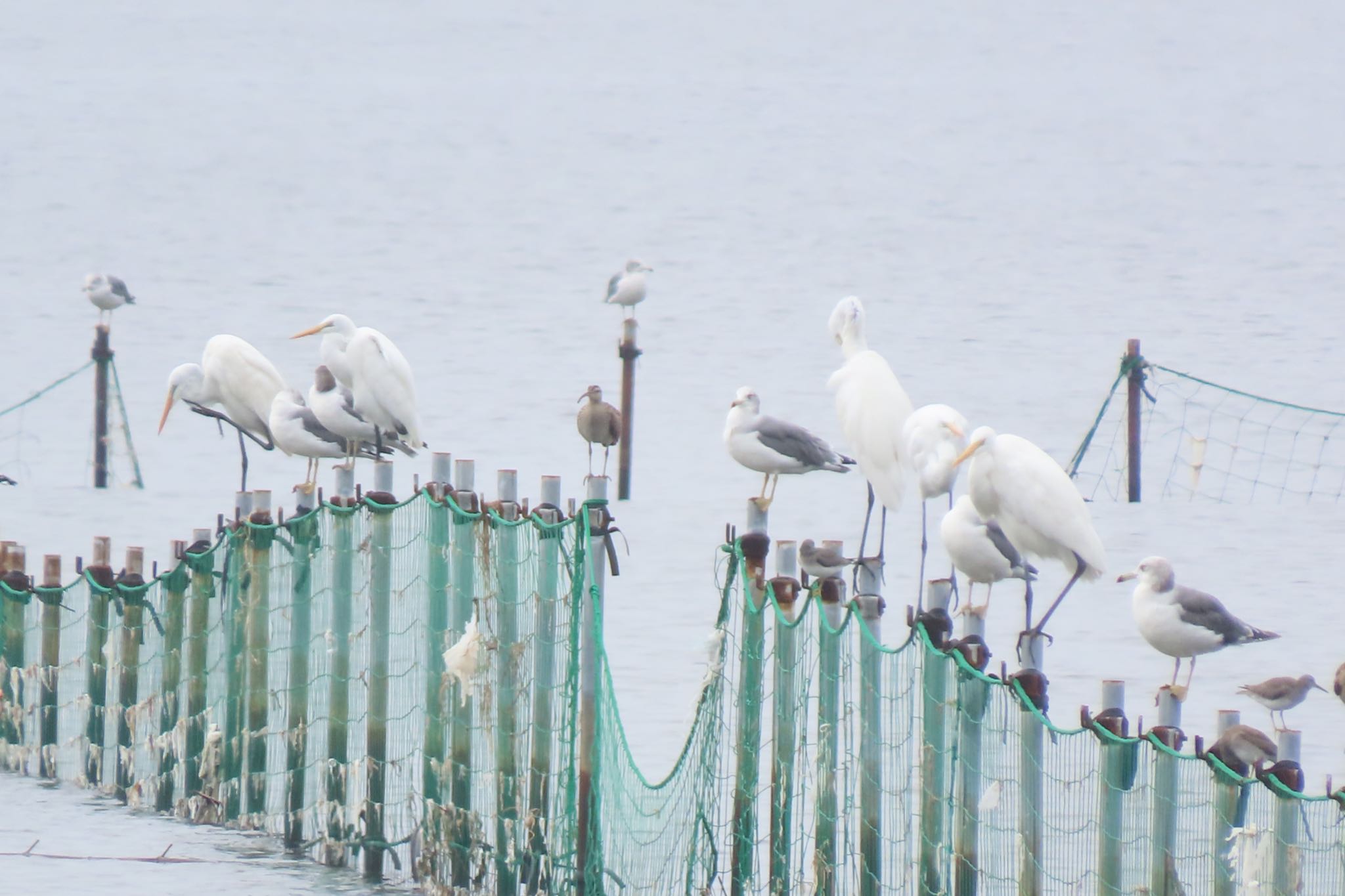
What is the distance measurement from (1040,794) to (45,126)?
151 ft

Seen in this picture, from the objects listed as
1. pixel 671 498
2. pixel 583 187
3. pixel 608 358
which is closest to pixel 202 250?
pixel 583 187

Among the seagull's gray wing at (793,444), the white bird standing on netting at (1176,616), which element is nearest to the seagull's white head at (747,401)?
the seagull's gray wing at (793,444)

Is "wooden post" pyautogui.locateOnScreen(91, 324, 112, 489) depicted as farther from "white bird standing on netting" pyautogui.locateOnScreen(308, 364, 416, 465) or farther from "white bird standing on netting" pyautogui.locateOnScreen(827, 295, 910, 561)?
"white bird standing on netting" pyautogui.locateOnScreen(827, 295, 910, 561)

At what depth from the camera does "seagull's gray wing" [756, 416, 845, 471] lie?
1115 cm

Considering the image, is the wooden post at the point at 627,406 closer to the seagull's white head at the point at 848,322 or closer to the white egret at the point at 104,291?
the seagull's white head at the point at 848,322

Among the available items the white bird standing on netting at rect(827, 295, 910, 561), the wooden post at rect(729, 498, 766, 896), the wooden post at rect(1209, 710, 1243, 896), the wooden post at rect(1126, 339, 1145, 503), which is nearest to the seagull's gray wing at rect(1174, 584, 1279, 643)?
the white bird standing on netting at rect(827, 295, 910, 561)

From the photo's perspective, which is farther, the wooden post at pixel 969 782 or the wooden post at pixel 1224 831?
the wooden post at pixel 969 782

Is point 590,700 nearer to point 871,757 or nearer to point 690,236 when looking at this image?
point 871,757

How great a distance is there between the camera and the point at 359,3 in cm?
6388

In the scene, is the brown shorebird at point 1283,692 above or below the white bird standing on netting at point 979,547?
below

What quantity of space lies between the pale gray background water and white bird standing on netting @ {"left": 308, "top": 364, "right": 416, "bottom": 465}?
1549mm

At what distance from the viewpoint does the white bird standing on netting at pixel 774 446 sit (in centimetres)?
1116

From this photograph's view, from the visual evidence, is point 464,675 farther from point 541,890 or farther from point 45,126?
point 45,126

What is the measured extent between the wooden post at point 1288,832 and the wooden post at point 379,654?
3.29m
